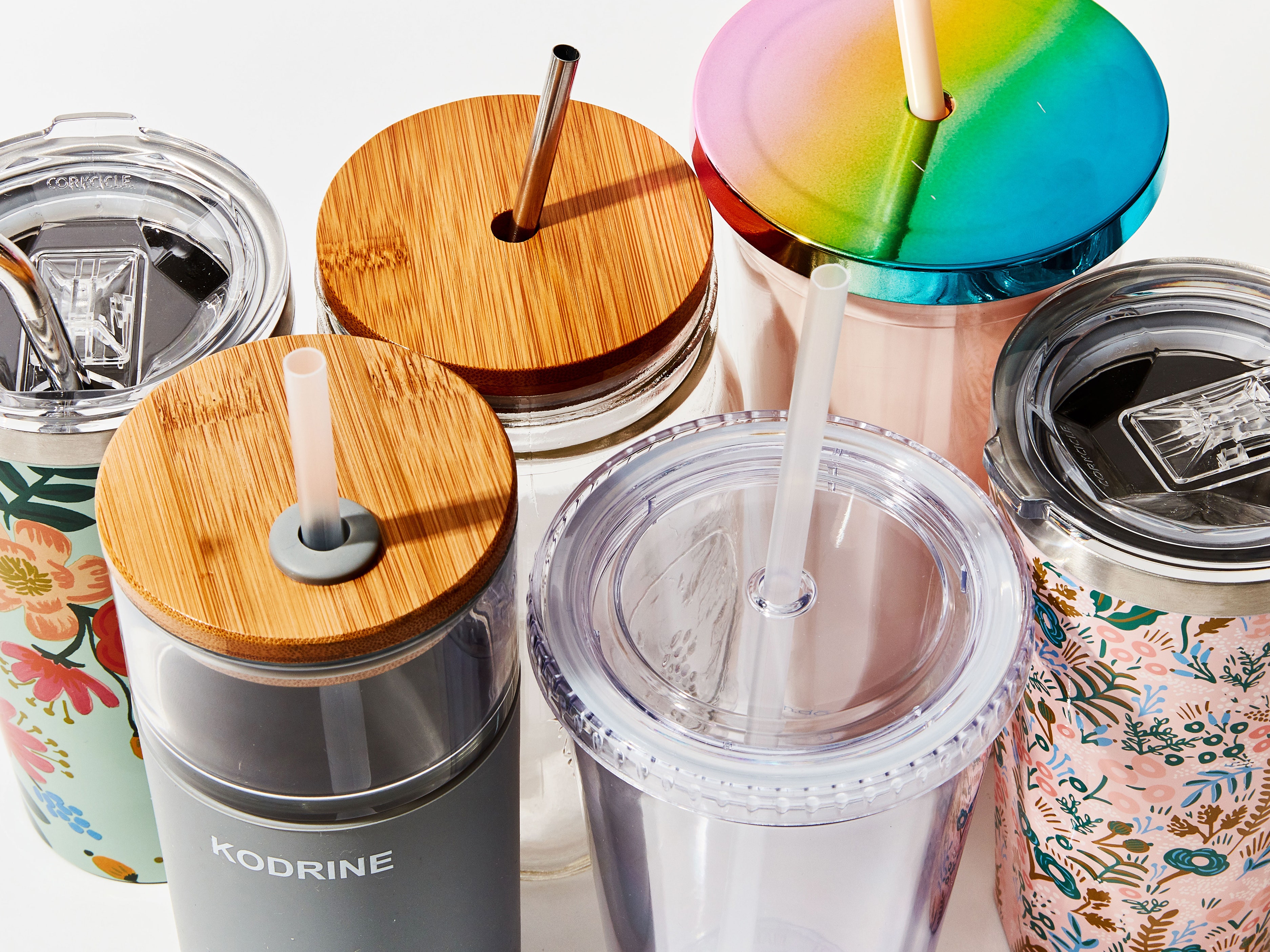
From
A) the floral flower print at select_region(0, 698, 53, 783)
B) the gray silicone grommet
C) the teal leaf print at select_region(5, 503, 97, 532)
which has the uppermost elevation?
the gray silicone grommet

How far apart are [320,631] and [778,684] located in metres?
0.17

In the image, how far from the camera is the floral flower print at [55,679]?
583 millimetres

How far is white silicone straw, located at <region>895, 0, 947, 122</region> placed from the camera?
547mm

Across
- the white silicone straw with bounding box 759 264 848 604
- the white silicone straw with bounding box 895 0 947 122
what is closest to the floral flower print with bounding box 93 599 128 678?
the white silicone straw with bounding box 759 264 848 604

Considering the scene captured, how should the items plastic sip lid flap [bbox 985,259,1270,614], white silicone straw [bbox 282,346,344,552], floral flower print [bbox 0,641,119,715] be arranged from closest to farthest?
white silicone straw [bbox 282,346,344,552], plastic sip lid flap [bbox 985,259,1270,614], floral flower print [bbox 0,641,119,715]

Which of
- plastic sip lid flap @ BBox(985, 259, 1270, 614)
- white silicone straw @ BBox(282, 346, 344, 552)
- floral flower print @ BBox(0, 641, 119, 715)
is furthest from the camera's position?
floral flower print @ BBox(0, 641, 119, 715)

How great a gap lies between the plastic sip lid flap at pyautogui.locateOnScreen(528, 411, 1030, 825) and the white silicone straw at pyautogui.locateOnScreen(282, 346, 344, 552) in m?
0.09

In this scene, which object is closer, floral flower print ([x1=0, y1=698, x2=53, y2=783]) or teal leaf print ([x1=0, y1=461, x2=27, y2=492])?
teal leaf print ([x1=0, y1=461, x2=27, y2=492])

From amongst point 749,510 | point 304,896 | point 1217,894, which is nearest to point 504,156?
point 749,510

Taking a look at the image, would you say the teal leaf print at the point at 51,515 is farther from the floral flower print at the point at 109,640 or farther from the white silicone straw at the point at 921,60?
the white silicone straw at the point at 921,60

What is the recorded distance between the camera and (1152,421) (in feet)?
1.75

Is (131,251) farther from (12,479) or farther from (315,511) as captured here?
(315,511)

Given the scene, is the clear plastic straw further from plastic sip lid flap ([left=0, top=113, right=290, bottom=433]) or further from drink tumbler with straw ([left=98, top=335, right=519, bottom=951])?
plastic sip lid flap ([left=0, top=113, right=290, bottom=433])

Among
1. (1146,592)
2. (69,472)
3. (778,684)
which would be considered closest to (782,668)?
(778,684)
